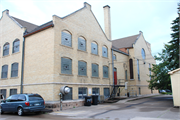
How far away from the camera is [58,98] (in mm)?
16672

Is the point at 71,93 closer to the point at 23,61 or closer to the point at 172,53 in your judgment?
the point at 23,61

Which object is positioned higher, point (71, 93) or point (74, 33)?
point (74, 33)

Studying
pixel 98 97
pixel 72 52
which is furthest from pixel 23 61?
pixel 98 97

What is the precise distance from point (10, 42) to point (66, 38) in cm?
863

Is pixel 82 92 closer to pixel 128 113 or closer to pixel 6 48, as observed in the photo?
pixel 128 113

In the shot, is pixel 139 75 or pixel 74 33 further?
pixel 139 75

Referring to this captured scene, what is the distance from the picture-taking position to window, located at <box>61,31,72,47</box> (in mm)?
18513

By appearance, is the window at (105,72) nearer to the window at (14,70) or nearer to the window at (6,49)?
the window at (14,70)

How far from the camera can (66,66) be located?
1828 centimetres

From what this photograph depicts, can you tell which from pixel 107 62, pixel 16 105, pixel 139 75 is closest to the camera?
pixel 16 105

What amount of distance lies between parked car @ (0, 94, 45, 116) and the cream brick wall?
6.55m

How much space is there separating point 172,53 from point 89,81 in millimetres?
10369

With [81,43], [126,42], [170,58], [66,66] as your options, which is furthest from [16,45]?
[126,42]

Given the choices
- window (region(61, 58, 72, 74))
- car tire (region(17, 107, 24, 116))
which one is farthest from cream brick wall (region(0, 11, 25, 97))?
car tire (region(17, 107, 24, 116))
